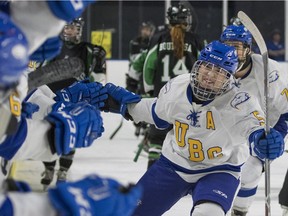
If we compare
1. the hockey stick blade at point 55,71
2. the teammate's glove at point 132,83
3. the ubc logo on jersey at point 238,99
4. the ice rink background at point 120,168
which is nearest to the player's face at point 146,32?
the ice rink background at point 120,168

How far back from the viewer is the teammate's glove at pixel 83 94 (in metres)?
2.62

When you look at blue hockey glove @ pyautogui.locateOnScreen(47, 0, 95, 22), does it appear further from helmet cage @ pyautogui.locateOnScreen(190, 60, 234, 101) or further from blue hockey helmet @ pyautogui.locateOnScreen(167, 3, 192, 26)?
blue hockey helmet @ pyautogui.locateOnScreen(167, 3, 192, 26)

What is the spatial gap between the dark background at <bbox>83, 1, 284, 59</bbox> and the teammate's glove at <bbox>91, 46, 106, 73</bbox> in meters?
5.26

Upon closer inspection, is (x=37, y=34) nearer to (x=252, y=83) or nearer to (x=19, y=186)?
(x=19, y=186)

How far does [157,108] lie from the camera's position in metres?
2.86

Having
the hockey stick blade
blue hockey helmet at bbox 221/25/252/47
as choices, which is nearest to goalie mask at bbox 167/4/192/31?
blue hockey helmet at bbox 221/25/252/47

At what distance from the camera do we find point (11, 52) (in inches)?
58.4

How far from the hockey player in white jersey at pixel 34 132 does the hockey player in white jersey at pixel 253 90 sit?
1.64m

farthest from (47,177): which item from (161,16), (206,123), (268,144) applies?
(161,16)

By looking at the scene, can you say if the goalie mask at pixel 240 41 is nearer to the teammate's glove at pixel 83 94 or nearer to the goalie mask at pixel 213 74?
the goalie mask at pixel 213 74

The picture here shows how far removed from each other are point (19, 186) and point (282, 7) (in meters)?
9.11

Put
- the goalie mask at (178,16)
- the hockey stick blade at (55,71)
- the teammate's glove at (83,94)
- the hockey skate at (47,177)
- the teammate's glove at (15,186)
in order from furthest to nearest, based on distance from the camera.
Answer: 1. the goalie mask at (178,16)
2. the hockey skate at (47,177)
3. the teammate's glove at (83,94)
4. the hockey stick blade at (55,71)
5. the teammate's glove at (15,186)

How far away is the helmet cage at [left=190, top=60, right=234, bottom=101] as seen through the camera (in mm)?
2752

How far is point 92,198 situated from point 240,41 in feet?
6.71
